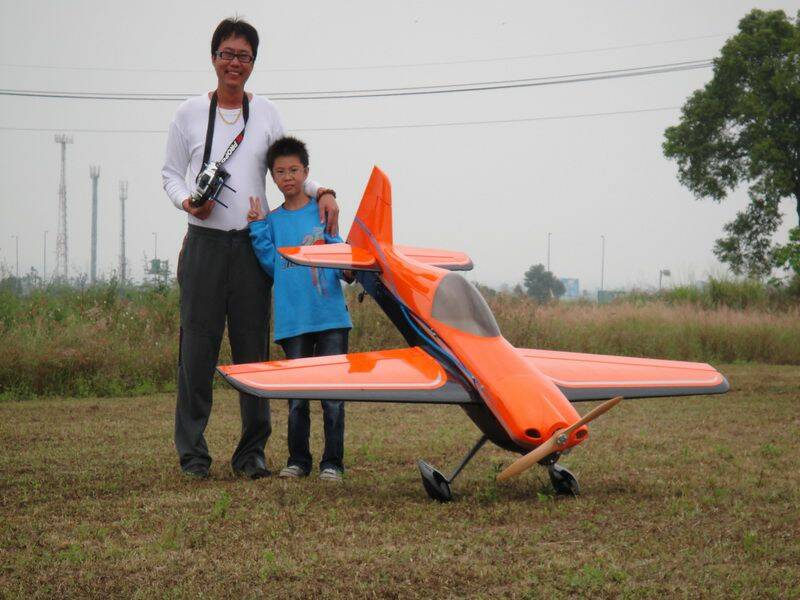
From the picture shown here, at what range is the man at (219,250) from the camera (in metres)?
6.17

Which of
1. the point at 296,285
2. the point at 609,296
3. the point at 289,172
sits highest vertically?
the point at 289,172

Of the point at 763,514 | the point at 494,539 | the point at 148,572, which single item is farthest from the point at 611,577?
the point at 148,572

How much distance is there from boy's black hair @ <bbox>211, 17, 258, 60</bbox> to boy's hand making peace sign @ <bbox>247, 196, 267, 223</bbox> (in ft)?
Result: 3.33

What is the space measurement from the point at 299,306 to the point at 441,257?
1.72 metres

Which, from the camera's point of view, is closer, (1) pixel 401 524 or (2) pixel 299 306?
(1) pixel 401 524

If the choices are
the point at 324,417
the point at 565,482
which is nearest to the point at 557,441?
the point at 565,482

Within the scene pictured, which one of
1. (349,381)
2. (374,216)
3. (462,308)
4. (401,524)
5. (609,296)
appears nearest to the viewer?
(401,524)

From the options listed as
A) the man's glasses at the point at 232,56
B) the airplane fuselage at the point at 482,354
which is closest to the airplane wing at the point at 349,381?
the airplane fuselage at the point at 482,354

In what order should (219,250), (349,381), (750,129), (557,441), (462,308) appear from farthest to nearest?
(750,129) → (219,250) → (462,308) → (349,381) → (557,441)

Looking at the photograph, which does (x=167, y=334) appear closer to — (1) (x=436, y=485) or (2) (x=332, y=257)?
(2) (x=332, y=257)

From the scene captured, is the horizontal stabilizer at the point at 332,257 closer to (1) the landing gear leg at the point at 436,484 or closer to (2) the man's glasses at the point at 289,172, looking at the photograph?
(2) the man's glasses at the point at 289,172

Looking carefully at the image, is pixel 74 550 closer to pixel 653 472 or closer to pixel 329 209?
pixel 329 209

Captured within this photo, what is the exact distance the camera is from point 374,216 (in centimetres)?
713

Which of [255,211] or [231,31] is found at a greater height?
[231,31]
